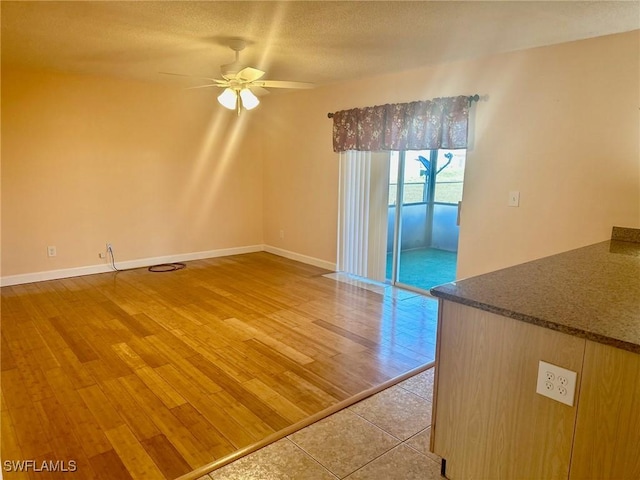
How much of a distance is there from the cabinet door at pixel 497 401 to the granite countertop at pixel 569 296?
47 mm

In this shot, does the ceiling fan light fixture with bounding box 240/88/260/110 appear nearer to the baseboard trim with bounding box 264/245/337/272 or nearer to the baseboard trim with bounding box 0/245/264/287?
the baseboard trim with bounding box 264/245/337/272

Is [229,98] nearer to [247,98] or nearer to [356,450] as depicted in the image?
[247,98]

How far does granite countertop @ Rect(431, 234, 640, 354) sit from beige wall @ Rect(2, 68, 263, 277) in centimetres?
460

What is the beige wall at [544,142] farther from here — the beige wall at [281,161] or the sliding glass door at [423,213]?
the sliding glass door at [423,213]

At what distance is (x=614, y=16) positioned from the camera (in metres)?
2.66

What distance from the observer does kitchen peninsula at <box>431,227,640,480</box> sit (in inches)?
49.9

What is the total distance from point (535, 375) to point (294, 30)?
271 cm

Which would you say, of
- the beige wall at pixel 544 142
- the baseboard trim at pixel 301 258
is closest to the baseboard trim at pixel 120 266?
the baseboard trim at pixel 301 258

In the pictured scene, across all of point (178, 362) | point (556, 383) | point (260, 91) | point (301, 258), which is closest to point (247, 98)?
point (260, 91)

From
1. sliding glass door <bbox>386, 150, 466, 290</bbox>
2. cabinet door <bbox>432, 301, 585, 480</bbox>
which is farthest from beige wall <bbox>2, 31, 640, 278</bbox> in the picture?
cabinet door <bbox>432, 301, 585, 480</bbox>

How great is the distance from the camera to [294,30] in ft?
10.0

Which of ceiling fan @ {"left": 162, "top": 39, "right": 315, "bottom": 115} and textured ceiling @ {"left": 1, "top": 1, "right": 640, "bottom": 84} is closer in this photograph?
textured ceiling @ {"left": 1, "top": 1, "right": 640, "bottom": 84}

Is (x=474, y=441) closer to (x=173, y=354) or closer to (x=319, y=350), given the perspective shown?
(x=319, y=350)

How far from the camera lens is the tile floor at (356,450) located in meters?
1.87
